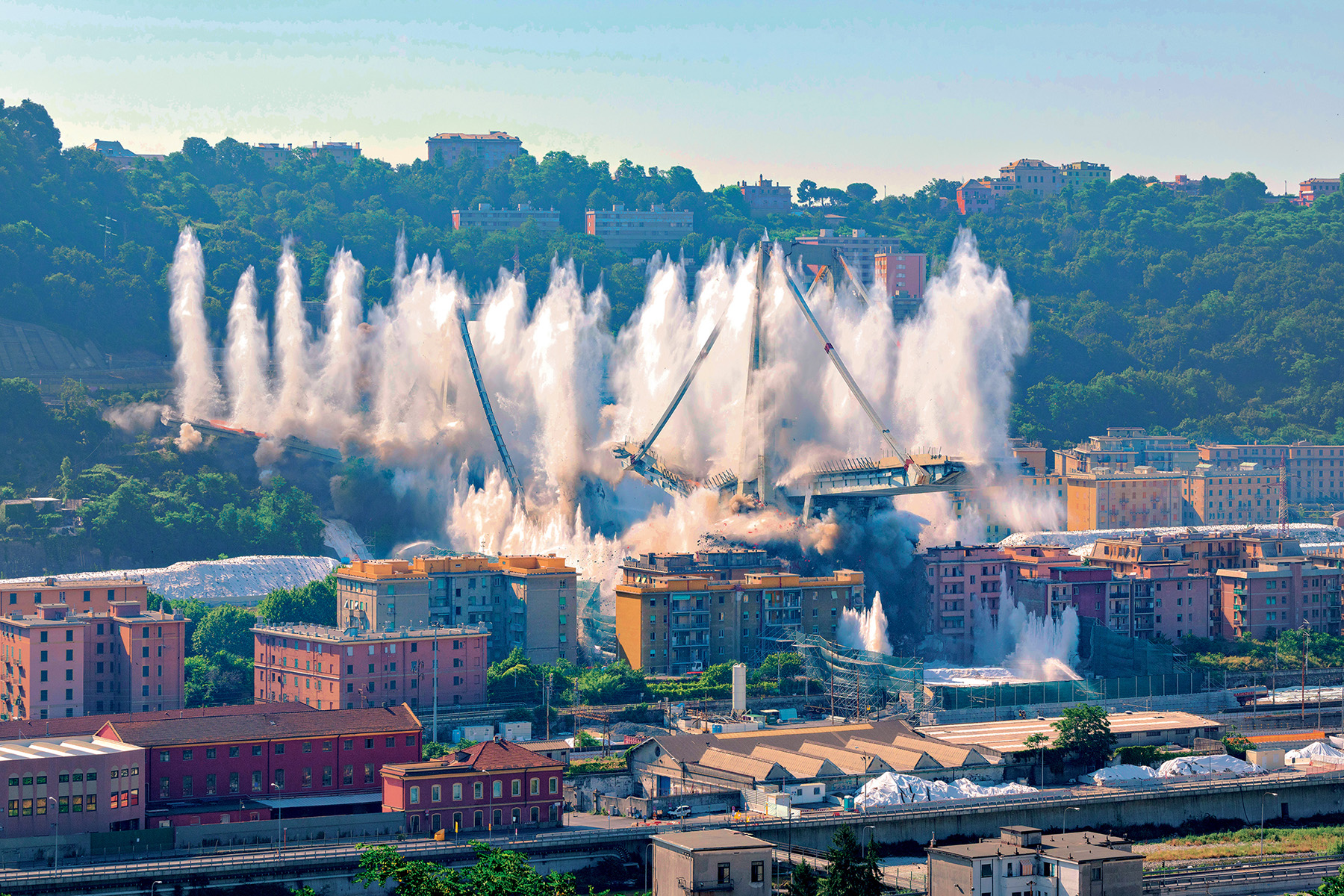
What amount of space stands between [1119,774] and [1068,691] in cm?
982

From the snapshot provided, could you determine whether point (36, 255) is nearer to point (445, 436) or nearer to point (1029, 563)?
point (445, 436)

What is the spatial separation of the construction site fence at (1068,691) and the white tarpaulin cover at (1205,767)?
24.0 ft

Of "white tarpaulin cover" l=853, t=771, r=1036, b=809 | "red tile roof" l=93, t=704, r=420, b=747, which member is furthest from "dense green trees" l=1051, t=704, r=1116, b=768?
"red tile roof" l=93, t=704, r=420, b=747

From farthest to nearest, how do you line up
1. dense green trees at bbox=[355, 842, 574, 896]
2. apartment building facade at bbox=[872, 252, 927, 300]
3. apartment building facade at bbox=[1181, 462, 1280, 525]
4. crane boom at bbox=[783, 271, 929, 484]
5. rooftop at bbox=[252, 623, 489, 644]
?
apartment building facade at bbox=[872, 252, 927, 300] < apartment building facade at bbox=[1181, 462, 1280, 525] < crane boom at bbox=[783, 271, 929, 484] < rooftop at bbox=[252, 623, 489, 644] < dense green trees at bbox=[355, 842, 574, 896]

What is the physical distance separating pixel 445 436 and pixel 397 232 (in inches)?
1742

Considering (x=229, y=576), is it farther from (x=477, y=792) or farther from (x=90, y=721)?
(x=477, y=792)

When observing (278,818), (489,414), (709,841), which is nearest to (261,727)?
(278,818)

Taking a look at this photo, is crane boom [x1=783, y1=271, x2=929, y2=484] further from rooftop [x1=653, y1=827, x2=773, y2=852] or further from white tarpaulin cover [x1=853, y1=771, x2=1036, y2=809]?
rooftop [x1=653, y1=827, x2=773, y2=852]

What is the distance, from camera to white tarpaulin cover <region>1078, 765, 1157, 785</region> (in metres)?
59.0

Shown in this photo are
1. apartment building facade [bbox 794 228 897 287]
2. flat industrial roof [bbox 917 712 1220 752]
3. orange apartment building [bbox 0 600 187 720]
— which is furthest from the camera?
apartment building facade [bbox 794 228 897 287]

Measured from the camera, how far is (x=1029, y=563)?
77.6 m

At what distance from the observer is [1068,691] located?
69.5 metres

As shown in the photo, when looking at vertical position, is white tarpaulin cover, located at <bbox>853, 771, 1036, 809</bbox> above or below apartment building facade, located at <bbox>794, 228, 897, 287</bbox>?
below

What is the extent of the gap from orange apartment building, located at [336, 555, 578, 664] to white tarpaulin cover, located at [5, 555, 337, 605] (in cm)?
594
